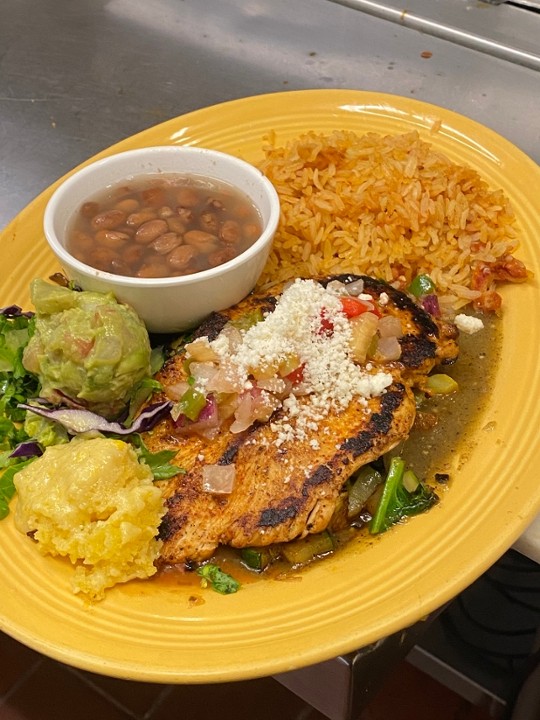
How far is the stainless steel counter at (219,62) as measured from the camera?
372cm

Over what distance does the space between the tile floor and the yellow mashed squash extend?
1197mm

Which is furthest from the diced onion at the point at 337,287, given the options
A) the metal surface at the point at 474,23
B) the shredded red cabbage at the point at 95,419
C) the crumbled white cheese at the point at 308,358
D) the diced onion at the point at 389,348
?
the metal surface at the point at 474,23

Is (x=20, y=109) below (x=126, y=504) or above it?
below

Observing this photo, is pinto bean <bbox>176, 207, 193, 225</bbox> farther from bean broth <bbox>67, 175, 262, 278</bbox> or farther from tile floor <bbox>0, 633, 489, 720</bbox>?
tile floor <bbox>0, 633, 489, 720</bbox>

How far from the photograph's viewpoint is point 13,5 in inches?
187

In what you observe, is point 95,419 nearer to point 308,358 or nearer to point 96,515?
point 96,515

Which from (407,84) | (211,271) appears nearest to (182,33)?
(407,84)

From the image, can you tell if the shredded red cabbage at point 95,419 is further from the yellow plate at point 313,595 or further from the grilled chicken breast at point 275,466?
the yellow plate at point 313,595

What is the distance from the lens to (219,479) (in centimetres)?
203

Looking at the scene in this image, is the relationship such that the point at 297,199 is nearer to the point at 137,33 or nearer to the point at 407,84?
the point at 407,84

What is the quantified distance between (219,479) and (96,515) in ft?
1.13

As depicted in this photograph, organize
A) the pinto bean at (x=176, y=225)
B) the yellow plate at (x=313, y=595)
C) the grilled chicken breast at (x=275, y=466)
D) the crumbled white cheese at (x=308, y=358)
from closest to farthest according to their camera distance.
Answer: the yellow plate at (x=313, y=595), the grilled chicken breast at (x=275, y=466), the crumbled white cheese at (x=308, y=358), the pinto bean at (x=176, y=225)

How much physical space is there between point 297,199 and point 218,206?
14.3 inches

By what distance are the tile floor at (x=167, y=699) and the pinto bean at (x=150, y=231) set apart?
5.45 ft
